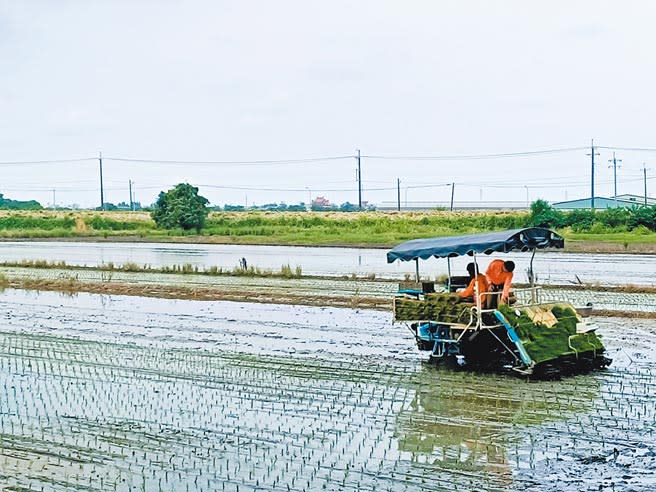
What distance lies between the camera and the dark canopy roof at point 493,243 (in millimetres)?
13336

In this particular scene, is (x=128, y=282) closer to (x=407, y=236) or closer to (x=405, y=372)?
(x=405, y=372)

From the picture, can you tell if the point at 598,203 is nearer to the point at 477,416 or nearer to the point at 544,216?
the point at 544,216

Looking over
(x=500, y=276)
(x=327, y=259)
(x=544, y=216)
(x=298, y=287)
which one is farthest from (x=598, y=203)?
(x=500, y=276)

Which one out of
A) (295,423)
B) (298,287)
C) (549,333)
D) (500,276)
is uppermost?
(500,276)

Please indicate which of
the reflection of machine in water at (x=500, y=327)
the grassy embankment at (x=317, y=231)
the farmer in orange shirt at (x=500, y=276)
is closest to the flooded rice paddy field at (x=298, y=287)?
the reflection of machine in water at (x=500, y=327)

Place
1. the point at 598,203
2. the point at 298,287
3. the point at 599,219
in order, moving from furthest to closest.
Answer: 1. the point at 598,203
2. the point at 599,219
3. the point at 298,287

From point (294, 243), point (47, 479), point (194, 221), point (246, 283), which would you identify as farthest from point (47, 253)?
point (47, 479)

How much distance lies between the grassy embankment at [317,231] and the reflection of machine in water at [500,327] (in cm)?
2776

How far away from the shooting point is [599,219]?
1991 inches

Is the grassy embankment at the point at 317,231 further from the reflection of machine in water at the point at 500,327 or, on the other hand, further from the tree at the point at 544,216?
the reflection of machine in water at the point at 500,327

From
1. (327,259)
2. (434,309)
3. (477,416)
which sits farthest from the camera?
(327,259)

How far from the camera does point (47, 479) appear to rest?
8.87m

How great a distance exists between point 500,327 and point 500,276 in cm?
84

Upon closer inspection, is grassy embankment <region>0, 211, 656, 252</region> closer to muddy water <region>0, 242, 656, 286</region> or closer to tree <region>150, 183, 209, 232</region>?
tree <region>150, 183, 209, 232</region>
